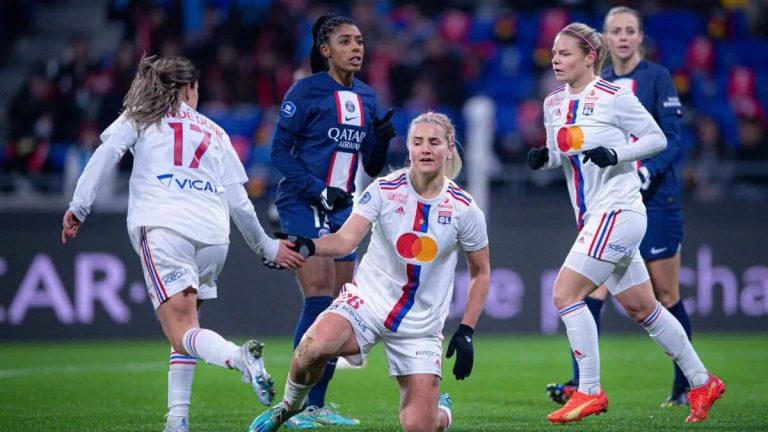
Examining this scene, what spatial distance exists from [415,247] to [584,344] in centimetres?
142

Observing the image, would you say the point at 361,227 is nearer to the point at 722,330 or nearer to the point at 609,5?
the point at 722,330

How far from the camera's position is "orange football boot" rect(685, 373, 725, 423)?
6922 mm

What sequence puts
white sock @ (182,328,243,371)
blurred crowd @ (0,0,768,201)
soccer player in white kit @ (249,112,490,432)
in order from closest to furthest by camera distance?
white sock @ (182,328,243,371)
soccer player in white kit @ (249,112,490,432)
blurred crowd @ (0,0,768,201)

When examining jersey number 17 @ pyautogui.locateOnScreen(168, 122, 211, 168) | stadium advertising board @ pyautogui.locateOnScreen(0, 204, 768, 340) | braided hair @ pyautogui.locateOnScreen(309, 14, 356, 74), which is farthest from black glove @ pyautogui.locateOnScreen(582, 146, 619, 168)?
stadium advertising board @ pyautogui.locateOnScreen(0, 204, 768, 340)

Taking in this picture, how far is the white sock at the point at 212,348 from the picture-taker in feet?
18.5

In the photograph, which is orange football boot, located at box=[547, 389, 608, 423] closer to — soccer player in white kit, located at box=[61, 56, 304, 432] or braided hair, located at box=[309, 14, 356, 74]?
soccer player in white kit, located at box=[61, 56, 304, 432]

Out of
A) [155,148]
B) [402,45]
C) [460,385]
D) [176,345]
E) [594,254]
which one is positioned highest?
[402,45]

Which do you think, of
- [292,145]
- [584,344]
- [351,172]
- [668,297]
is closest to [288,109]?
[292,145]

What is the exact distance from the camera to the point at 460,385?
9281 mm

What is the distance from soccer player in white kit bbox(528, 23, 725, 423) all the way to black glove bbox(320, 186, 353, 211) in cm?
114

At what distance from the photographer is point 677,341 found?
23.3 feet

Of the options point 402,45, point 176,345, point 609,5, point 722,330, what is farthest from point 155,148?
point 609,5

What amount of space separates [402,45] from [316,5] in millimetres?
1599

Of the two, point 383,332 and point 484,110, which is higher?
point 484,110
